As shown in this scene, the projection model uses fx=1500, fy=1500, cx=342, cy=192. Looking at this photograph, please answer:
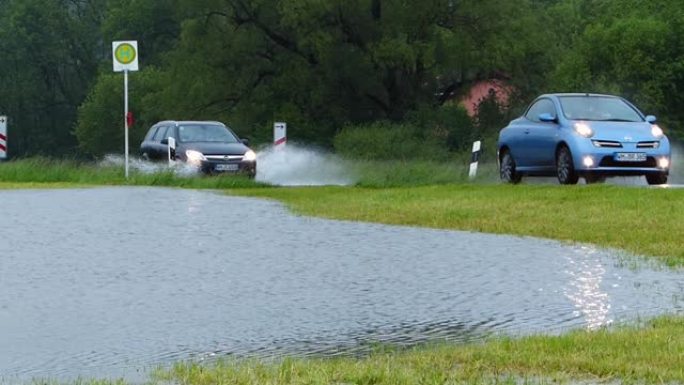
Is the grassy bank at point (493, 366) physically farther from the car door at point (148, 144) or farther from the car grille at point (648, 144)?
the car door at point (148, 144)

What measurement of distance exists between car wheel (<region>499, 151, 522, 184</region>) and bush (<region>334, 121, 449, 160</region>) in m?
21.9

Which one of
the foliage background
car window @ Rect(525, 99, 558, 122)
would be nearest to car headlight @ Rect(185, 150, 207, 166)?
car window @ Rect(525, 99, 558, 122)

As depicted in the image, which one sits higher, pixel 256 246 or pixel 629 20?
pixel 629 20

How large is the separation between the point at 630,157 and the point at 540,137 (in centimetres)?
182

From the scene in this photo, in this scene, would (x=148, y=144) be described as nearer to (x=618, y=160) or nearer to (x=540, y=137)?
(x=540, y=137)

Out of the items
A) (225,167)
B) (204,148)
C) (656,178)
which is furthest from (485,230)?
(204,148)

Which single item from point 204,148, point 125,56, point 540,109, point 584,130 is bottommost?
point 204,148

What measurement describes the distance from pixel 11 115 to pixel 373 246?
88.8 m

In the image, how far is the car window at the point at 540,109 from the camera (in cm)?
2608

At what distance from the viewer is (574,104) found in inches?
1024

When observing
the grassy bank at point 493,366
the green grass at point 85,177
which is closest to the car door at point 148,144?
the green grass at point 85,177

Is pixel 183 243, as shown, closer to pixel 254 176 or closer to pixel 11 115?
pixel 254 176

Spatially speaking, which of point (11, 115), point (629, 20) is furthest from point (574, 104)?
point (11, 115)

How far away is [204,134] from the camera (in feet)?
112
